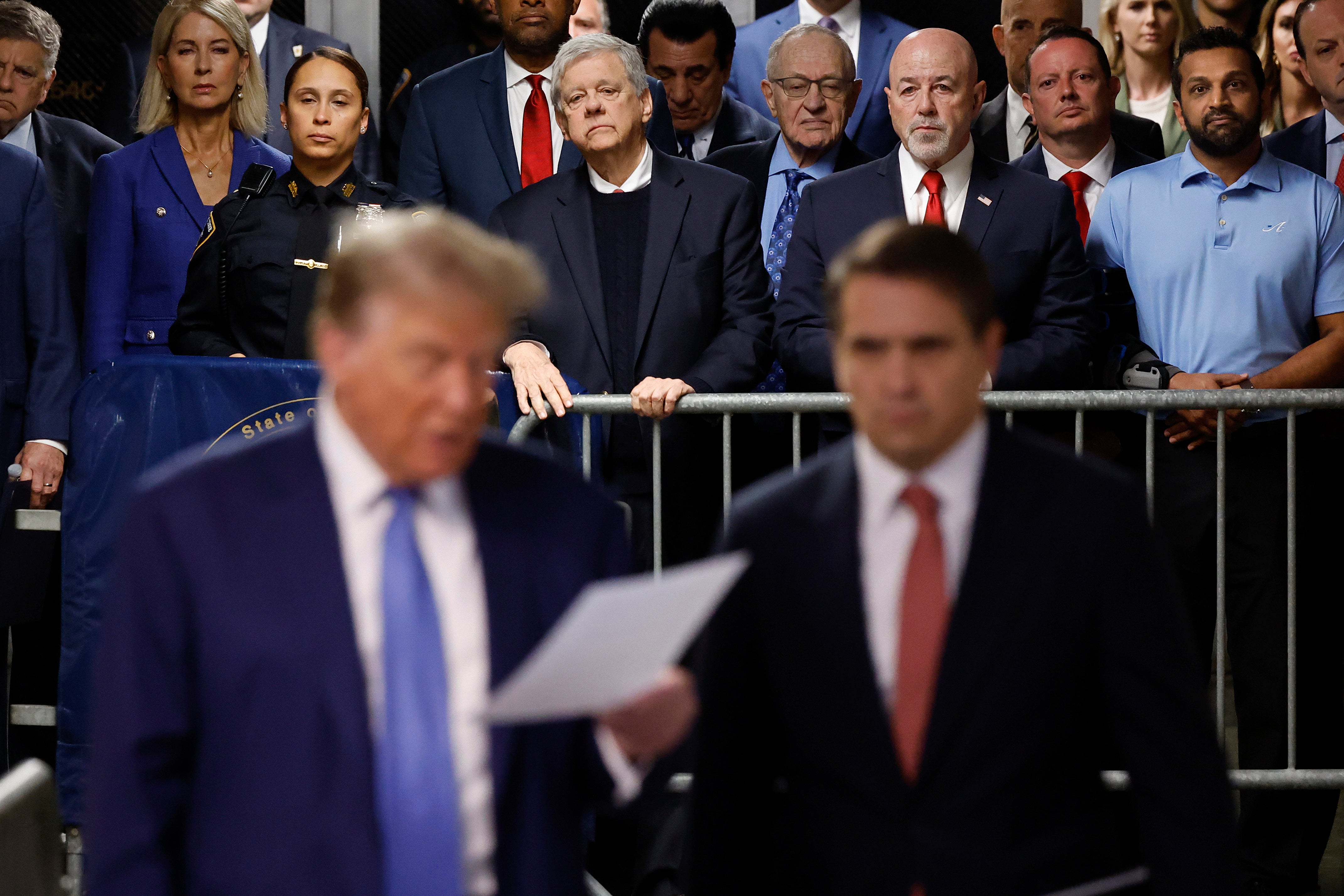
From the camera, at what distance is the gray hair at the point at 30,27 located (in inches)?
206

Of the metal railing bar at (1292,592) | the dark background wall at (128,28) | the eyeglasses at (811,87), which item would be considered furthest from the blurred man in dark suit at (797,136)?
the dark background wall at (128,28)

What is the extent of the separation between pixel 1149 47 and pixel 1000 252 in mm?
2013

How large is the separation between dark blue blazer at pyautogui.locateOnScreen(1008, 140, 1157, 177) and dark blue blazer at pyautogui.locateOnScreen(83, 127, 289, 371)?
233 cm

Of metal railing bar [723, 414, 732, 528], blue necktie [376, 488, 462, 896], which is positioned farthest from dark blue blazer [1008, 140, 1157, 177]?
blue necktie [376, 488, 462, 896]

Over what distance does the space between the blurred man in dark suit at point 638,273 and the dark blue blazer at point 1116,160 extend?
3.29 feet

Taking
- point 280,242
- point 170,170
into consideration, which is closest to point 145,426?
point 280,242

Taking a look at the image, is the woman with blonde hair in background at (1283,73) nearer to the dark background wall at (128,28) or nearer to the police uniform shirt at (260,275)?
the dark background wall at (128,28)

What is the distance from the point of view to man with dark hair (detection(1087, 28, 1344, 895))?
14.3ft

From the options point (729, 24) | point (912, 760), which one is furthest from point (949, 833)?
point (729, 24)

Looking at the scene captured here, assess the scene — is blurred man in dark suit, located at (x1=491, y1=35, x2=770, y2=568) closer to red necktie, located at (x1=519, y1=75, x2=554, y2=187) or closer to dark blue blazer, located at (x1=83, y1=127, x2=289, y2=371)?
red necktie, located at (x1=519, y1=75, x2=554, y2=187)

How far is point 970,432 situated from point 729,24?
4002 mm

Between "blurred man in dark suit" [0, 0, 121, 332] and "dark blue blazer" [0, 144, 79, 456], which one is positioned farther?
"blurred man in dark suit" [0, 0, 121, 332]

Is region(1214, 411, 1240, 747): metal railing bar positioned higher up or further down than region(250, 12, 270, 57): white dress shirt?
further down

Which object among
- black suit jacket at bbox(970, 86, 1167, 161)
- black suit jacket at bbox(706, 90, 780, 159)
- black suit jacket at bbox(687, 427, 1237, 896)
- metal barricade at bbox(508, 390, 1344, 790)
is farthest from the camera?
black suit jacket at bbox(706, 90, 780, 159)
